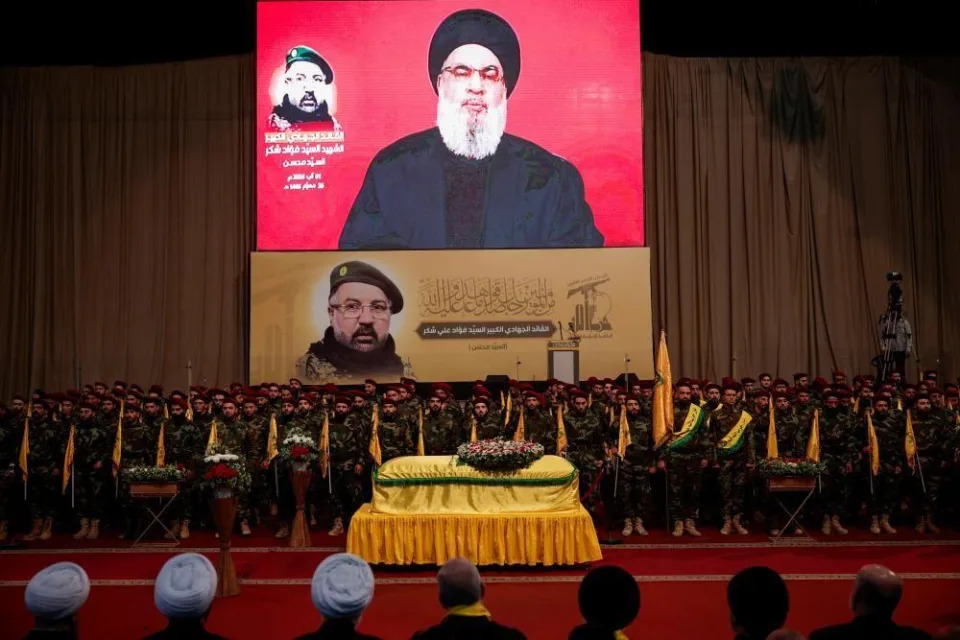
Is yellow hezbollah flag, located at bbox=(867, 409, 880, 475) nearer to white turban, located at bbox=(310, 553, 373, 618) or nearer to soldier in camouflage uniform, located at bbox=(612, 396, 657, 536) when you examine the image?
soldier in camouflage uniform, located at bbox=(612, 396, 657, 536)

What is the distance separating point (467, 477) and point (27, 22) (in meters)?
12.7

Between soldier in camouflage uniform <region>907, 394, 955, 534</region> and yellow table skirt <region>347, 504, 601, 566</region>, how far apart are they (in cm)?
428

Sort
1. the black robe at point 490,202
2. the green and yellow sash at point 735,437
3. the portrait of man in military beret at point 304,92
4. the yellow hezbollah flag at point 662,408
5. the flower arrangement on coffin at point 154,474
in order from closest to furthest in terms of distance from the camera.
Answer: the yellow hezbollah flag at point 662,408, the flower arrangement on coffin at point 154,474, the green and yellow sash at point 735,437, the black robe at point 490,202, the portrait of man in military beret at point 304,92

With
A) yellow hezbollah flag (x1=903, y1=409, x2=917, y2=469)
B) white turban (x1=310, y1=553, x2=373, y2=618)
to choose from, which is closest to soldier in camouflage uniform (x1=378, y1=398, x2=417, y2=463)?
yellow hezbollah flag (x1=903, y1=409, x2=917, y2=469)

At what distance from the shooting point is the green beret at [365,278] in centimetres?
1449

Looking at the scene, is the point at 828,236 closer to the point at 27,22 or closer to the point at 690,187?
the point at 690,187

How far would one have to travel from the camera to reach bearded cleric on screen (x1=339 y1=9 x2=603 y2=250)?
49.2 ft

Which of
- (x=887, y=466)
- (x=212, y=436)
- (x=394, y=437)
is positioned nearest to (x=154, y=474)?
(x=212, y=436)

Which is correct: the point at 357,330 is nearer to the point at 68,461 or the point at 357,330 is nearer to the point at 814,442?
the point at 68,461

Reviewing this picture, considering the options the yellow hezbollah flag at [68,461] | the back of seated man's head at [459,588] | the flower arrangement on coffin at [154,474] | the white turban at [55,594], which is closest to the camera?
the white turban at [55,594]

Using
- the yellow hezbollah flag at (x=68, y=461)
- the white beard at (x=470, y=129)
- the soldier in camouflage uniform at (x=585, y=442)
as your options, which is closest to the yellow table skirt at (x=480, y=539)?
the soldier in camouflage uniform at (x=585, y=442)

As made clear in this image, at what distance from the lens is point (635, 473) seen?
9898mm

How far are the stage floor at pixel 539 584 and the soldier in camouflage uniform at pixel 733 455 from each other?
1.08 ft

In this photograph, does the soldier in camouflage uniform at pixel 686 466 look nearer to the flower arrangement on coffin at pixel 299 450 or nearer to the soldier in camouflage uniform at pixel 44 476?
the flower arrangement on coffin at pixel 299 450
